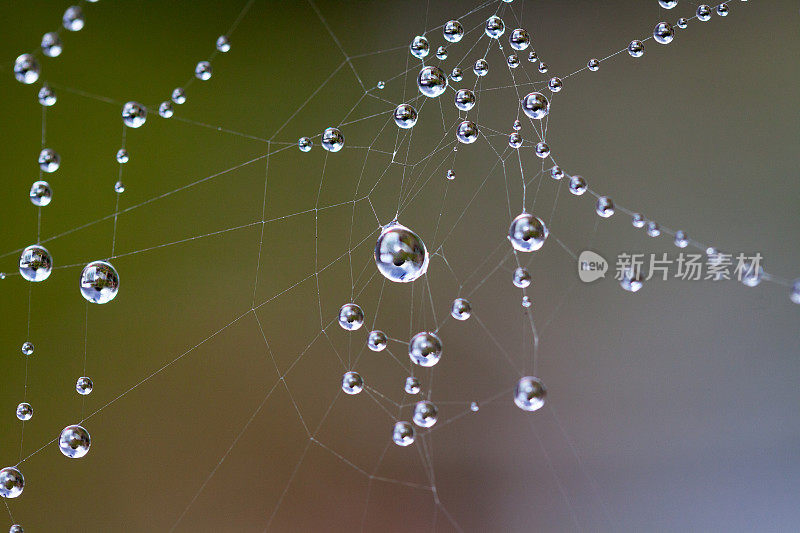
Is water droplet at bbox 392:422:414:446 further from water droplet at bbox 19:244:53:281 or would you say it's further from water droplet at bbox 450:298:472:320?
water droplet at bbox 19:244:53:281

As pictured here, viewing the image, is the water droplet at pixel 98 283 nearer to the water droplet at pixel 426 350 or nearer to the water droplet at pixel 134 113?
the water droplet at pixel 134 113

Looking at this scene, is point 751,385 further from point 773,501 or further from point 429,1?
point 429,1

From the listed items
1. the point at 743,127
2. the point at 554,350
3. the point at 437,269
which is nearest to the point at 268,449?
the point at 437,269

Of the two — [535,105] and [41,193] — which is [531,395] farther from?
[41,193]

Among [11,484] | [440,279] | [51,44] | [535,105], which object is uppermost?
[440,279]

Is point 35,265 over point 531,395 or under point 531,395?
under

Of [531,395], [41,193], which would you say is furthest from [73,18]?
[531,395]

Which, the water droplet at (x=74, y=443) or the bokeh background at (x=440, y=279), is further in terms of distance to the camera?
the bokeh background at (x=440, y=279)

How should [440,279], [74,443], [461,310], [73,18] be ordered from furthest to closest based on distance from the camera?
[440,279] → [461,310] → [74,443] → [73,18]

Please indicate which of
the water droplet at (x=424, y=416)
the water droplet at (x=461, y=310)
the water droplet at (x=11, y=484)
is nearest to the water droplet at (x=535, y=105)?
the water droplet at (x=461, y=310)
